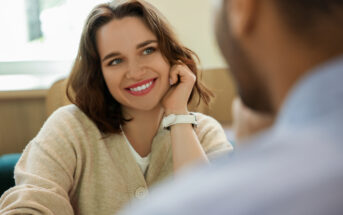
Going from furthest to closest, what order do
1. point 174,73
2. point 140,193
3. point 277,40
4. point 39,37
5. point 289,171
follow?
point 39,37 → point 174,73 → point 140,193 → point 277,40 → point 289,171

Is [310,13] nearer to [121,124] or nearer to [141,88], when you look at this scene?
[141,88]

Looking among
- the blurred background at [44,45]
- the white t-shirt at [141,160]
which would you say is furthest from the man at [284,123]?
the blurred background at [44,45]

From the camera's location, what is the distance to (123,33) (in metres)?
1.44

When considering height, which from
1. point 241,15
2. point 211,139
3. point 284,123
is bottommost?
point 211,139

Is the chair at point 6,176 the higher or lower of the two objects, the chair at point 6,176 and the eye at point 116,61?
the lower

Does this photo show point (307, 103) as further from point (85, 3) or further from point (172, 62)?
point (85, 3)

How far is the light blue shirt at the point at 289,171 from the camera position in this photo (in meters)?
0.36

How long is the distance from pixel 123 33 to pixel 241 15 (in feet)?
3.20

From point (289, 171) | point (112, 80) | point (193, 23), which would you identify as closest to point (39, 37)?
point (193, 23)

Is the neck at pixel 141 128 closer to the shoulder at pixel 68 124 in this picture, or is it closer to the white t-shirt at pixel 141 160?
the white t-shirt at pixel 141 160

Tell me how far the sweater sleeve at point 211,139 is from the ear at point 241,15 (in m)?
1.04

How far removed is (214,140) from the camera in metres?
1.58

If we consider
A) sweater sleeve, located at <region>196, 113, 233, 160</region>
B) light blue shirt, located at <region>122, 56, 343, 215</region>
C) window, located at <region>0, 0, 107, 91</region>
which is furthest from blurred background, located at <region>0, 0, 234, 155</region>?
light blue shirt, located at <region>122, 56, 343, 215</region>

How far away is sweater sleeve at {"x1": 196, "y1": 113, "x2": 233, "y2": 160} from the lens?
1.55 meters
